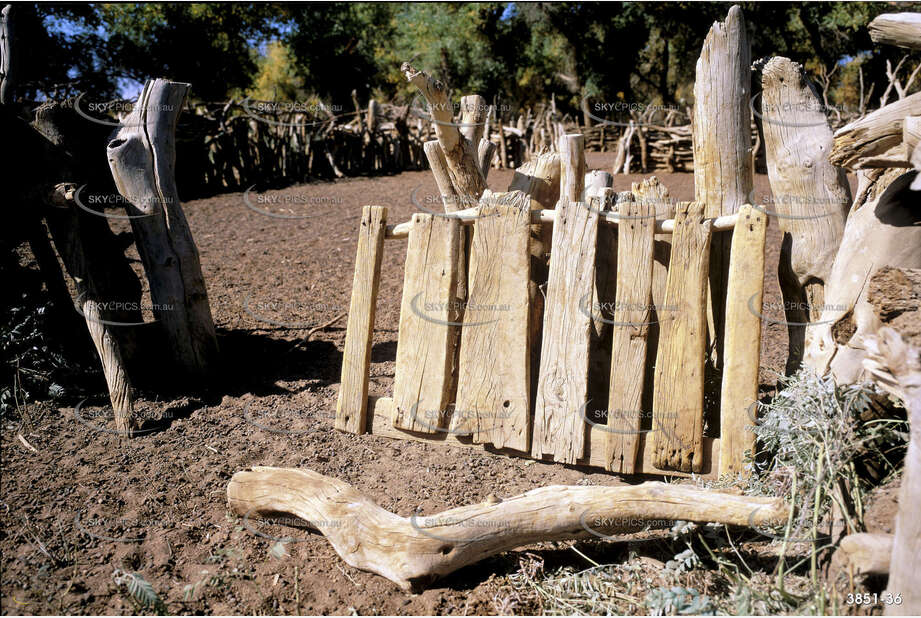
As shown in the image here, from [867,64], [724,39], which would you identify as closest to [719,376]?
[724,39]

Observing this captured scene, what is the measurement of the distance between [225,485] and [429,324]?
1.31m

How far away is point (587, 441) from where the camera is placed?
3.08 m

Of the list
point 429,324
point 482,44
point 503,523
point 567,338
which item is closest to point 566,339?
point 567,338

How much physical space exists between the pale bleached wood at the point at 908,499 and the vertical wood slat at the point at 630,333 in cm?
116

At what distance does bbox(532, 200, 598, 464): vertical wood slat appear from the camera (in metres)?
3.04

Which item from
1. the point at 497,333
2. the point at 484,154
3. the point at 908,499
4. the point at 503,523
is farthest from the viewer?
the point at 484,154

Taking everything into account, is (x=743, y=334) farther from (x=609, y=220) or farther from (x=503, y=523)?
(x=503, y=523)

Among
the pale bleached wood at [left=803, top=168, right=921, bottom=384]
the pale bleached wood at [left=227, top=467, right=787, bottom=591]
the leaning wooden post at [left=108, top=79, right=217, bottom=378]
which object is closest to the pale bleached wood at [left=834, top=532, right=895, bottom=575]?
the pale bleached wood at [left=227, top=467, right=787, bottom=591]

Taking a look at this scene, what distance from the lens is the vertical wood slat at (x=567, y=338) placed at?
3039 millimetres

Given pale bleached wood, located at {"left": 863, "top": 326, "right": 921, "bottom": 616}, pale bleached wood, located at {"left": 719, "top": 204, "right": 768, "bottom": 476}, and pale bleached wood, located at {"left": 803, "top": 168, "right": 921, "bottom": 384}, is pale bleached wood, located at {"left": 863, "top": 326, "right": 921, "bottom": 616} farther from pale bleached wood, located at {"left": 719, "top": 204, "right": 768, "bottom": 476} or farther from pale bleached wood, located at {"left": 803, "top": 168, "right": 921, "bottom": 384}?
pale bleached wood, located at {"left": 719, "top": 204, "right": 768, "bottom": 476}

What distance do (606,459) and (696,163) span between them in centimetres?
156

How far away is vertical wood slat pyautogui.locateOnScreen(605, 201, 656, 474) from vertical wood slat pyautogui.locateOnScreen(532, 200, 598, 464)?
0.43 ft

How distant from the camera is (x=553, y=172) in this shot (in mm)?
3631

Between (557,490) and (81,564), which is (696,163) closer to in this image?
(557,490)
